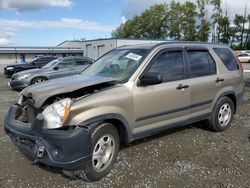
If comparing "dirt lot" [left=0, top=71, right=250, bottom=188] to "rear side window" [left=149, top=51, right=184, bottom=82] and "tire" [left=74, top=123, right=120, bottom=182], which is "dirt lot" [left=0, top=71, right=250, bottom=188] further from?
"rear side window" [left=149, top=51, right=184, bottom=82]

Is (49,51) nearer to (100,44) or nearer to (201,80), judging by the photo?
(100,44)

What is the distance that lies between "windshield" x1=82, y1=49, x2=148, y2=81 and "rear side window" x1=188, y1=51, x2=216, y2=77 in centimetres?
104

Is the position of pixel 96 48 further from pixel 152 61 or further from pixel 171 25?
pixel 152 61

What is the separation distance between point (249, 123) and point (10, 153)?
5022mm

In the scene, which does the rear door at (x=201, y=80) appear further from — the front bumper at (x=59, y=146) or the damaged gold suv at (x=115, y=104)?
the front bumper at (x=59, y=146)

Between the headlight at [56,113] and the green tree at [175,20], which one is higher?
the green tree at [175,20]

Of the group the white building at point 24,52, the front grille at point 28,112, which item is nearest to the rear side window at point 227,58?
the front grille at point 28,112

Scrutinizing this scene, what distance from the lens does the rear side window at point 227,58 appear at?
587 centimetres

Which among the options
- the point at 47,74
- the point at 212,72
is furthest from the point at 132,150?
the point at 47,74

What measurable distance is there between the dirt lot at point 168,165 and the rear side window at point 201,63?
1240mm

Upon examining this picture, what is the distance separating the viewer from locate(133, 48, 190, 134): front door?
14.0 feet

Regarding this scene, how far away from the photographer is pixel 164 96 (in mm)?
4531

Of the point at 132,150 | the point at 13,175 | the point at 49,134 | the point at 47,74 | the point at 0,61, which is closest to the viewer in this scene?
the point at 49,134

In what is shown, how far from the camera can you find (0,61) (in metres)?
42.9
